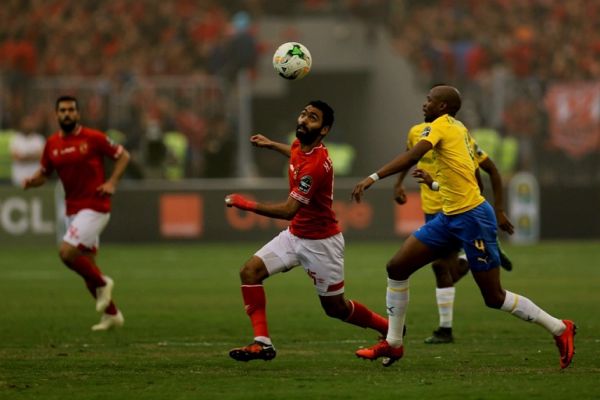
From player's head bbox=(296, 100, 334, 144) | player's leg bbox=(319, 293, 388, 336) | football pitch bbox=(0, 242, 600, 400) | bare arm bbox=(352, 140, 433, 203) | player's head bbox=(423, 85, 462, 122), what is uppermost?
player's head bbox=(423, 85, 462, 122)

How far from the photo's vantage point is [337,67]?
31.9 meters

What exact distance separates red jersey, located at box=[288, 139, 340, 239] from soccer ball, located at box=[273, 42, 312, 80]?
0.70 meters

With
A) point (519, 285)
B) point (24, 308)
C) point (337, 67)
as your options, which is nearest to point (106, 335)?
point (24, 308)

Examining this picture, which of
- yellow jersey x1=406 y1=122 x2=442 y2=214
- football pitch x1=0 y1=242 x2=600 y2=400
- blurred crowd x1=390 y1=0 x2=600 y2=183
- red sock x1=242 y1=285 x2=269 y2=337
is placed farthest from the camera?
blurred crowd x1=390 y1=0 x2=600 y2=183

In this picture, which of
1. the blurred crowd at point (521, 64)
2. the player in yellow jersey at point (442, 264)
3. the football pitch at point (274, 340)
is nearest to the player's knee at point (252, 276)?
the football pitch at point (274, 340)

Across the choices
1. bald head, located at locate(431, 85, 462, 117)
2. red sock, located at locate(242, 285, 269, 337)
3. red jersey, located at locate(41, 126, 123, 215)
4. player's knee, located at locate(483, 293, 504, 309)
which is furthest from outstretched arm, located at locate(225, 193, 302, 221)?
red jersey, located at locate(41, 126, 123, 215)

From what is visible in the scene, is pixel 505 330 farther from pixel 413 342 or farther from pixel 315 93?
pixel 315 93

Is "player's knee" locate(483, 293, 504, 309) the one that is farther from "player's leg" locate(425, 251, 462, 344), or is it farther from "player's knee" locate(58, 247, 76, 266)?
"player's knee" locate(58, 247, 76, 266)

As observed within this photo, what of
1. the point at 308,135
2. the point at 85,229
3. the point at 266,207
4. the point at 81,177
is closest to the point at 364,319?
the point at 266,207

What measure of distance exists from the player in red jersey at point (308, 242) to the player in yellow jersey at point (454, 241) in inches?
18.7

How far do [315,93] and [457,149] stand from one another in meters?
21.6

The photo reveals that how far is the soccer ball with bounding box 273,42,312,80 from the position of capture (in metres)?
11.1

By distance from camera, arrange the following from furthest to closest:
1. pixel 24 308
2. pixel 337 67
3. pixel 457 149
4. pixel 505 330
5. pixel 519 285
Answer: pixel 337 67 → pixel 519 285 → pixel 24 308 → pixel 505 330 → pixel 457 149

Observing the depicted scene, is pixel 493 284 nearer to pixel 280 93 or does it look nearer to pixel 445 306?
pixel 445 306
